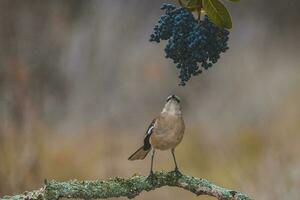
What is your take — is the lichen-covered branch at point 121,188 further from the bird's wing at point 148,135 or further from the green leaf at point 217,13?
the green leaf at point 217,13

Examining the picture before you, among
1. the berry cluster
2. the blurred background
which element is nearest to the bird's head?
the berry cluster

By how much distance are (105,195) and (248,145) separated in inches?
71.5

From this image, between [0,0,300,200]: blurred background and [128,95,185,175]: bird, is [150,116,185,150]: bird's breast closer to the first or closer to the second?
[128,95,185,175]: bird

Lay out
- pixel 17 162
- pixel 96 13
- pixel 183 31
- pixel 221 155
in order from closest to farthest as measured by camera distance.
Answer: pixel 183 31 → pixel 17 162 → pixel 221 155 → pixel 96 13

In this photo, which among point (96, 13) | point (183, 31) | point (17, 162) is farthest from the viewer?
point (96, 13)

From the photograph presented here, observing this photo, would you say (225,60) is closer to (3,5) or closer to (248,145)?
(248,145)

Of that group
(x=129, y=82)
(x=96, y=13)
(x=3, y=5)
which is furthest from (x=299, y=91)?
(x=3, y=5)

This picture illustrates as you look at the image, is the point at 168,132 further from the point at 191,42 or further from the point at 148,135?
the point at 191,42

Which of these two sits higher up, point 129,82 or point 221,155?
point 129,82

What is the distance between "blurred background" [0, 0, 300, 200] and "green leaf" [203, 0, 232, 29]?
6.07ft

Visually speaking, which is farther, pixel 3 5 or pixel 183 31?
pixel 3 5

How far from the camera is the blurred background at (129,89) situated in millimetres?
2486

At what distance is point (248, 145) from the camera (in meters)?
2.55

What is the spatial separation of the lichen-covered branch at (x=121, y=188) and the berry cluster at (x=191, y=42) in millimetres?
213
